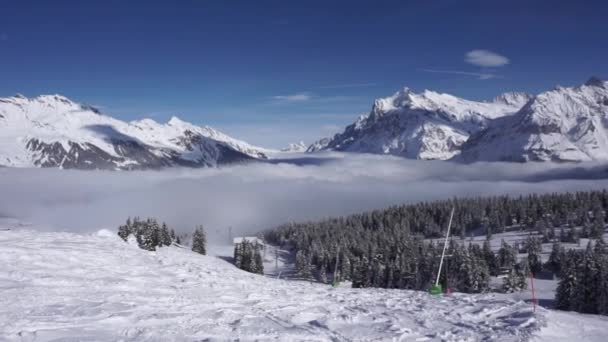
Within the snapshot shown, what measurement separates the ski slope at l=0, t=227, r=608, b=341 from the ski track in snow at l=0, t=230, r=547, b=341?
0.04 m

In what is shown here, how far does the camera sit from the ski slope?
50.0 feet

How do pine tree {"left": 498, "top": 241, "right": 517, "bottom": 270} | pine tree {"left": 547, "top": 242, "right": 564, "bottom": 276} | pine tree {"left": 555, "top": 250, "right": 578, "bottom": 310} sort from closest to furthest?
pine tree {"left": 555, "top": 250, "right": 578, "bottom": 310} → pine tree {"left": 498, "top": 241, "right": 517, "bottom": 270} → pine tree {"left": 547, "top": 242, "right": 564, "bottom": 276}

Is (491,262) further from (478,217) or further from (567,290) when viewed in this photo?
(478,217)

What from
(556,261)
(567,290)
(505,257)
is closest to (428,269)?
(505,257)

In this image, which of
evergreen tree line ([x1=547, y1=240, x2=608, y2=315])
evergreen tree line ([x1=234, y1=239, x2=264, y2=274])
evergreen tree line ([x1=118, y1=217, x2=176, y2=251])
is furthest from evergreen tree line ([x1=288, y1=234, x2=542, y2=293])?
evergreen tree line ([x1=118, y1=217, x2=176, y2=251])

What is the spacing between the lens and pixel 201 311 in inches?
755

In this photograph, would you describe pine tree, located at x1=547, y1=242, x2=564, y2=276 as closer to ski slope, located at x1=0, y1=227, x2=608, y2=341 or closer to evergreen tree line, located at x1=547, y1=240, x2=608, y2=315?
evergreen tree line, located at x1=547, y1=240, x2=608, y2=315

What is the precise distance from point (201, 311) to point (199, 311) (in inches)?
3.5

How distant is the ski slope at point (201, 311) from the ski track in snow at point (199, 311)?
0.13ft

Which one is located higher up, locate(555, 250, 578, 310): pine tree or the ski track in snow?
the ski track in snow

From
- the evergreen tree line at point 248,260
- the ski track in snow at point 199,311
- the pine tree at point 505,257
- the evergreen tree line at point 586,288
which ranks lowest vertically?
the evergreen tree line at point 248,260

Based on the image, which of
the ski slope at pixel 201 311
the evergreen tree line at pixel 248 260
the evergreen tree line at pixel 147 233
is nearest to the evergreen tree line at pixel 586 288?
the ski slope at pixel 201 311

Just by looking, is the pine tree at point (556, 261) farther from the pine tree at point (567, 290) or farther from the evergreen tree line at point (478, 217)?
the evergreen tree line at point (478, 217)

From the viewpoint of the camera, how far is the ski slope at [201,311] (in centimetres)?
1523
